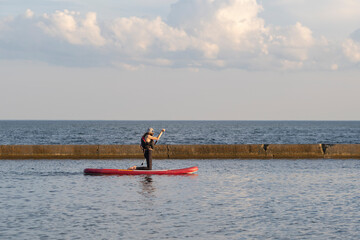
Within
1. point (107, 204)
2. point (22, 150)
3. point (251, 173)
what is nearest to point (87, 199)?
point (107, 204)

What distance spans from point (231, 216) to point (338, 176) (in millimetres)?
11811

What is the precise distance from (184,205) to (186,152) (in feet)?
59.5

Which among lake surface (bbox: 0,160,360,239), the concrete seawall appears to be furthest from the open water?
the concrete seawall

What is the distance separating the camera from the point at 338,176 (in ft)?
79.5

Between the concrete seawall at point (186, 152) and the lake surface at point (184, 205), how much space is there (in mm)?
6476

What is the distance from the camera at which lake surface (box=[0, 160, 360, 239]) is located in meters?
12.1

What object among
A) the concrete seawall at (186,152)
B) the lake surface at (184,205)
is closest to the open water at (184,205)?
the lake surface at (184,205)

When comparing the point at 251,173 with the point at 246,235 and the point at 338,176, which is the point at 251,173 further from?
the point at 246,235

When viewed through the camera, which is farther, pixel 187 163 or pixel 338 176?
pixel 187 163

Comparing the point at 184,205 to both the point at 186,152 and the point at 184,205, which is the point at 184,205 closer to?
the point at 184,205

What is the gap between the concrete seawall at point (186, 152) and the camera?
110ft

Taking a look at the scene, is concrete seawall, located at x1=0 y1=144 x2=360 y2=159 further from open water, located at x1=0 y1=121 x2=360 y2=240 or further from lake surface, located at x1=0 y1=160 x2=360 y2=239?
open water, located at x1=0 y1=121 x2=360 y2=240

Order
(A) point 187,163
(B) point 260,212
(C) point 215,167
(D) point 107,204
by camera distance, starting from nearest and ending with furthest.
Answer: (B) point 260,212 → (D) point 107,204 → (C) point 215,167 → (A) point 187,163

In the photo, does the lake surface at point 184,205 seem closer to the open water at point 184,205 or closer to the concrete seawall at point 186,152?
the open water at point 184,205
